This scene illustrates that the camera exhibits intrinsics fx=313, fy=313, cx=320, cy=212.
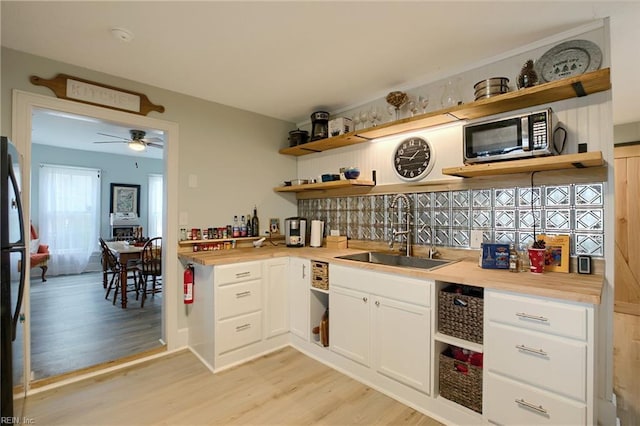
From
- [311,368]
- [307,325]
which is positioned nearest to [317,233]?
[307,325]

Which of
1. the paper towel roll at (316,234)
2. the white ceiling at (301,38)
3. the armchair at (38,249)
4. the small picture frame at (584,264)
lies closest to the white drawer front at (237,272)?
the paper towel roll at (316,234)

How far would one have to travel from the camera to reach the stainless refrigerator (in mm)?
1445

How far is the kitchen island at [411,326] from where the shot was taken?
58.0 inches

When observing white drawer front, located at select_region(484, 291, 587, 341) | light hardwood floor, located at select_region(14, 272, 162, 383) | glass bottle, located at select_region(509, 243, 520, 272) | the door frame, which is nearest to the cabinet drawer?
the door frame

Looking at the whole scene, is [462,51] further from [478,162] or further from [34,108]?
[34,108]

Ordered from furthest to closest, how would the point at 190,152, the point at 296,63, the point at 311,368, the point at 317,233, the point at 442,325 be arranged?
the point at 317,233 < the point at 190,152 < the point at 311,368 < the point at 296,63 < the point at 442,325

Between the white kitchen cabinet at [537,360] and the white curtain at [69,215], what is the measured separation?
721cm

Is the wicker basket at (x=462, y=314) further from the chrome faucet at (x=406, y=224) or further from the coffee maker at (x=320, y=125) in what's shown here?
the coffee maker at (x=320, y=125)

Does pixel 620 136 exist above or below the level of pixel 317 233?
above

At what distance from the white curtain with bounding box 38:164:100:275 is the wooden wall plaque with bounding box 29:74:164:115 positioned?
4.68 m

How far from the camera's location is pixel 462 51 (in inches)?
85.6

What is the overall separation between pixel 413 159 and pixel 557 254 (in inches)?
49.0

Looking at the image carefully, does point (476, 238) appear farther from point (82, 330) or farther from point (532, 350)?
point (82, 330)

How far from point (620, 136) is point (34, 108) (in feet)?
13.5
